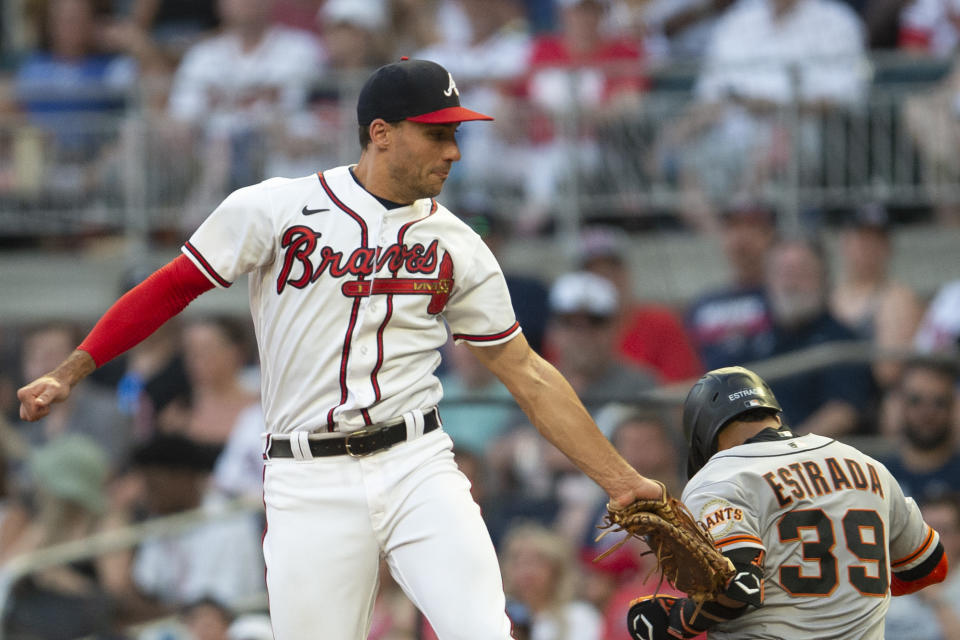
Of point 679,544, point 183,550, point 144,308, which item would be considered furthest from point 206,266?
point 183,550

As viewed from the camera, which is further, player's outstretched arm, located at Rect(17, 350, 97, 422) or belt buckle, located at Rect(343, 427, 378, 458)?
belt buckle, located at Rect(343, 427, 378, 458)

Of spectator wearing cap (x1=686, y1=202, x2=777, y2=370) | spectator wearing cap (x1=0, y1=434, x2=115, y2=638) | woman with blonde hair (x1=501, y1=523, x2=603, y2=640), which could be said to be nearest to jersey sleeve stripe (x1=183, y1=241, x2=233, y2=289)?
woman with blonde hair (x1=501, y1=523, x2=603, y2=640)

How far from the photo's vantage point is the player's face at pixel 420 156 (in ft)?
15.3

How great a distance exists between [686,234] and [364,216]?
5.99 meters

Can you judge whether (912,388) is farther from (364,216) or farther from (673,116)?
(364,216)

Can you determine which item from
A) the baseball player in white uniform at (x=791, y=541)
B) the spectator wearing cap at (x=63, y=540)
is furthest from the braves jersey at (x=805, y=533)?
the spectator wearing cap at (x=63, y=540)

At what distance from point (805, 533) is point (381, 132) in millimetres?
1819

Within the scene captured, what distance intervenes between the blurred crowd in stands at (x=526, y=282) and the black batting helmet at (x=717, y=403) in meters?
2.57

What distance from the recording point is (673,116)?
32.9ft

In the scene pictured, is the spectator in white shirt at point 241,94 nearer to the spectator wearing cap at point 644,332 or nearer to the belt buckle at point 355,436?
the spectator wearing cap at point 644,332

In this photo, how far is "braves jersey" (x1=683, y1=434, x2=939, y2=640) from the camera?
4555 mm

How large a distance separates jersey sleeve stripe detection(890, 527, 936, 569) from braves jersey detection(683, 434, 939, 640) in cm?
36

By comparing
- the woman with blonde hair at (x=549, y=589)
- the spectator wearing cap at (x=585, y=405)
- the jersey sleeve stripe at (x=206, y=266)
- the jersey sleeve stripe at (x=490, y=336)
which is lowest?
the woman with blonde hair at (x=549, y=589)

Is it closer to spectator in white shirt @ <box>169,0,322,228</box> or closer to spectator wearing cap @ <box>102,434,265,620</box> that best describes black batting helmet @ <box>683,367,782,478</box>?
spectator wearing cap @ <box>102,434,265,620</box>
